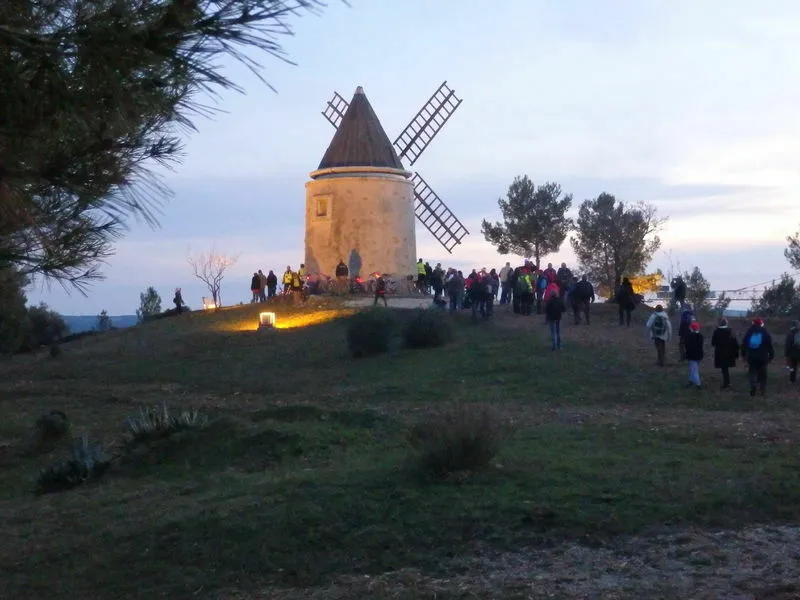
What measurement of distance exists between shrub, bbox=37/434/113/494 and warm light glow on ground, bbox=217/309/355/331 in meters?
20.7

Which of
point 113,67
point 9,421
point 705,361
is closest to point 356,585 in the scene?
point 113,67

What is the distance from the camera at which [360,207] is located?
42.7 metres

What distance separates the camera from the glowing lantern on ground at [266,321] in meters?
36.3

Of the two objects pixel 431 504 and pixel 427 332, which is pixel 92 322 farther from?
pixel 431 504

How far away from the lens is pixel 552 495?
36.1ft

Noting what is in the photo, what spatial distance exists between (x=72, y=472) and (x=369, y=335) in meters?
15.1

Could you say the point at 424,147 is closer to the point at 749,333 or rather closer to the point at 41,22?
the point at 749,333

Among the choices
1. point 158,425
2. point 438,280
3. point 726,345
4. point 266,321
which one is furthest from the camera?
point 438,280

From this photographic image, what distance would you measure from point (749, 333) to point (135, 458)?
10.9m

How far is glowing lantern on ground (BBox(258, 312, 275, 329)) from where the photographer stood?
36312mm

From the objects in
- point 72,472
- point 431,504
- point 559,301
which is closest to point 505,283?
point 559,301

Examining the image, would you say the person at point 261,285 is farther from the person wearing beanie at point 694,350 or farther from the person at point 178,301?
the person wearing beanie at point 694,350

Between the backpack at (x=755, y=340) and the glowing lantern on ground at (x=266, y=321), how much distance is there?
1938 centimetres

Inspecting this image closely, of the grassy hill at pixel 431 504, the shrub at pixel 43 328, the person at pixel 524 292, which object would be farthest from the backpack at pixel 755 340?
the shrub at pixel 43 328
